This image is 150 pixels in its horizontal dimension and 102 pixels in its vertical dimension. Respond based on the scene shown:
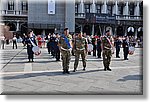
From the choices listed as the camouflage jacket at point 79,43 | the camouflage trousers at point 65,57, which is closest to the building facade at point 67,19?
the camouflage jacket at point 79,43

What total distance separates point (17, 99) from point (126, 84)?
2.53m

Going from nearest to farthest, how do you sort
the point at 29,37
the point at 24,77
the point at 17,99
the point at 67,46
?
the point at 17,99
the point at 24,77
the point at 67,46
the point at 29,37

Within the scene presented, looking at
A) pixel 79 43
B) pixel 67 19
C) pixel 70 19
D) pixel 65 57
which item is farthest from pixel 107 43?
pixel 67 19

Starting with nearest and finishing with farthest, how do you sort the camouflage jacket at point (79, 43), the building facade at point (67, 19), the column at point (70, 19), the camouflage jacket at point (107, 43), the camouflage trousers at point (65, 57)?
the camouflage trousers at point (65, 57) → the camouflage jacket at point (79, 43) → the camouflage jacket at point (107, 43) → the column at point (70, 19) → the building facade at point (67, 19)

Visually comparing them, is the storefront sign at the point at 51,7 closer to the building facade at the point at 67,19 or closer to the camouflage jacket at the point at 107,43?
the building facade at the point at 67,19

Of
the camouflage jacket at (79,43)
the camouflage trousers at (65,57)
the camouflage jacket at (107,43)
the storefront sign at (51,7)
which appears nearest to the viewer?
the camouflage trousers at (65,57)

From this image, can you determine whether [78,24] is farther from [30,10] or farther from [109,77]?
[109,77]

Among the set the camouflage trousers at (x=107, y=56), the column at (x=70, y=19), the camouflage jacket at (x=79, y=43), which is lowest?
the camouflage trousers at (x=107, y=56)

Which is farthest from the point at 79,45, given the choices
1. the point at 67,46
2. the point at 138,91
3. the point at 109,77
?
the point at 138,91

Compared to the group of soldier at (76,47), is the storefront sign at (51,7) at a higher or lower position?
higher

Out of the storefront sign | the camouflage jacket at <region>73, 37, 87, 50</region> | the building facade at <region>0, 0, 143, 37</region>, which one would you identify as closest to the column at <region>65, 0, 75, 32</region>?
the building facade at <region>0, 0, 143, 37</region>

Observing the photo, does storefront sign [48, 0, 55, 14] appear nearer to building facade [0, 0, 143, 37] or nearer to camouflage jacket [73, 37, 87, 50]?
building facade [0, 0, 143, 37]

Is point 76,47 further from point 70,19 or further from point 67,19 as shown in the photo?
point 67,19

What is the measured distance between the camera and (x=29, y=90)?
5.09 metres
